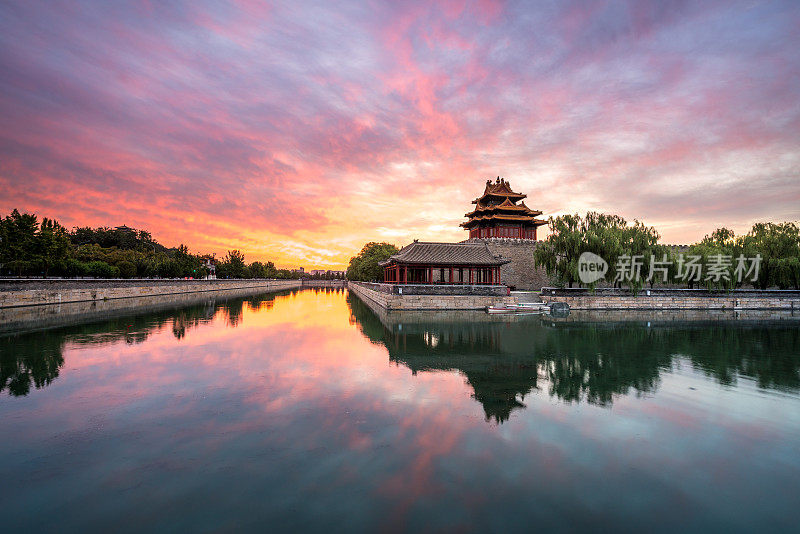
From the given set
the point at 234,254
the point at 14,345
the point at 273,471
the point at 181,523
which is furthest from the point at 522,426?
the point at 234,254

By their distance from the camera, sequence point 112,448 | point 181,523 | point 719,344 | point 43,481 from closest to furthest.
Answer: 1. point 181,523
2. point 43,481
3. point 112,448
4. point 719,344

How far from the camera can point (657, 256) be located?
119ft

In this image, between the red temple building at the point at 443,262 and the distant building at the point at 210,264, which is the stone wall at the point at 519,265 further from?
the distant building at the point at 210,264

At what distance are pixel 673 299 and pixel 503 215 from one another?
75.8 feet

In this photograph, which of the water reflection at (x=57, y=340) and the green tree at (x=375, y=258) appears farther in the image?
the green tree at (x=375, y=258)

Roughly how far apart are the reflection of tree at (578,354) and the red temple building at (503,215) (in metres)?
30.2

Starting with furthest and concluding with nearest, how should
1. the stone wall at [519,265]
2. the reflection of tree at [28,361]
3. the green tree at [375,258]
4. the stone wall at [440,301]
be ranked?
the green tree at [375,258] → the stone wall at [519,265] → the stone wall at [440,301] → the reflection of tree at [28,361]

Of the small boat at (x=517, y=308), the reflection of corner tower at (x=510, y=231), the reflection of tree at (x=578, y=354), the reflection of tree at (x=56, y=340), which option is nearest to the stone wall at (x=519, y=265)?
the reflection of corner tower at (x=510, y=231)

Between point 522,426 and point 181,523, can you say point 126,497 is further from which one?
point 522,426

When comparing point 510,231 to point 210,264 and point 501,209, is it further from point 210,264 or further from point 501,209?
point 210,264

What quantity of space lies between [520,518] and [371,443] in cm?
293

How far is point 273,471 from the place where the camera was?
5.73 metres

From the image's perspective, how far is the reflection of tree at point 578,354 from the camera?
34.9 feet

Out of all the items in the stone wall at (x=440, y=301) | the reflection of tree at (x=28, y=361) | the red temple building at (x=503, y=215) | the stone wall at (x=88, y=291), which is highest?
the red temple building at (x=503, y=215)
